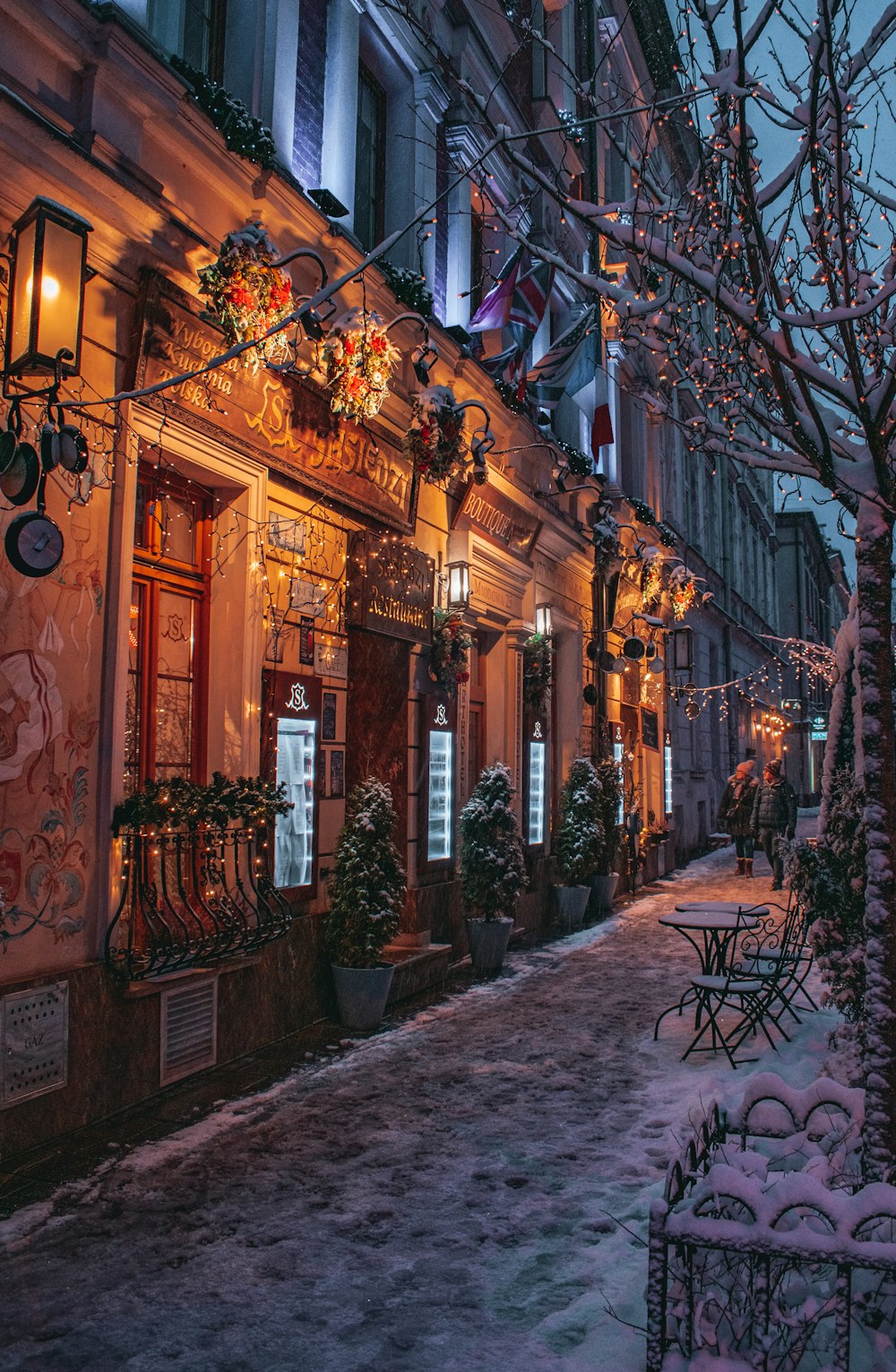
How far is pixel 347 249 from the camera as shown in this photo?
27.1 feet

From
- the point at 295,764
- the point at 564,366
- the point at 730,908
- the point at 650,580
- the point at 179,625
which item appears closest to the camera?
the point at 179,625

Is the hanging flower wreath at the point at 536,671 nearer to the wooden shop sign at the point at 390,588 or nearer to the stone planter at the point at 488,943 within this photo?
the wooden shop sign at the point at 390,588

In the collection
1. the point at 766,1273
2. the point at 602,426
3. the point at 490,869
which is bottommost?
the point at 766,1273

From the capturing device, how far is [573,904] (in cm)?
1341

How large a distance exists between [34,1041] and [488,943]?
5.60 m

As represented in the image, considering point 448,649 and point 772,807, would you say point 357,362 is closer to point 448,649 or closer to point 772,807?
point 448,649

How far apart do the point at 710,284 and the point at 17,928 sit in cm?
420

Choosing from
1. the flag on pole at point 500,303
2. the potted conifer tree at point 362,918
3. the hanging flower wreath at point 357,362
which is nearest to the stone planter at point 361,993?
the potted conifer tree at point 362,918

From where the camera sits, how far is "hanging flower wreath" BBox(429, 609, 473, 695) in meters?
10.1

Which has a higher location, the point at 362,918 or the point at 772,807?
the point at 772,807

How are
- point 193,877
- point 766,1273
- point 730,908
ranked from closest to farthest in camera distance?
point 766,1273, point 193,877, point 730,908

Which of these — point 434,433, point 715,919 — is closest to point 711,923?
point 715,919

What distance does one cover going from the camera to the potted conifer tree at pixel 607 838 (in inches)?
551

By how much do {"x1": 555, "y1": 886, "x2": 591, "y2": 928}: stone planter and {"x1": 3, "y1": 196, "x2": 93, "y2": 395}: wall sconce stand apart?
995 centimetres
